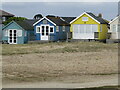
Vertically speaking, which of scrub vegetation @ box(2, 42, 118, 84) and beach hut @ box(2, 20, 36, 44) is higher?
beach hut @ box(2, 20, 36, 44)

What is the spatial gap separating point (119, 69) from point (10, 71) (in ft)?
20.5

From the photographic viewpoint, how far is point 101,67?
23.7 meters

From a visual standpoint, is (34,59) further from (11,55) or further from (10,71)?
(10,71)

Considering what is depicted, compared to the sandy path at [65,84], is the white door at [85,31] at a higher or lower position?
higher

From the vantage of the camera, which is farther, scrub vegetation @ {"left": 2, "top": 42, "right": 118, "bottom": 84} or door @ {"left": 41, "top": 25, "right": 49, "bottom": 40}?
door @ {"left": 41, "top": 25, "right": 49, "bottom": 40}

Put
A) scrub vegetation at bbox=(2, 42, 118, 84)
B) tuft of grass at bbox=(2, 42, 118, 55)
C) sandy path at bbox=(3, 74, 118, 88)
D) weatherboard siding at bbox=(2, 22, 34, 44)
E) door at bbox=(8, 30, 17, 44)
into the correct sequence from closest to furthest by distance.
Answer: sandy path at bbox=(3, 74, 118, 88)
scrub vegetation at bbox=(2, 42, 118, 84)
tuft of grass at bbox=(2, 42, 118, 55)
weatherboard siding at bbox=(2, 22, 34, 44)
door at bbox=(8, 30, 17, 44)

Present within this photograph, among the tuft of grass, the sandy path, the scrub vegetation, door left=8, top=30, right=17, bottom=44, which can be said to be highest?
door left=8, top=30, right=17, bottom=44

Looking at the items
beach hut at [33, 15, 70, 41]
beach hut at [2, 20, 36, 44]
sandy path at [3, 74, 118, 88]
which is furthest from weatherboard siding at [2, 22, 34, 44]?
sandy path at [3, 74, 118, 88]

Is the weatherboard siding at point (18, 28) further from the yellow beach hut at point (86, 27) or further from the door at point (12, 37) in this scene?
the yellow beach hut at point (86, 27)

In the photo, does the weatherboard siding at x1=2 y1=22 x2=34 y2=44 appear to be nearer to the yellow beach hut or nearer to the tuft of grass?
the yellow beach hut

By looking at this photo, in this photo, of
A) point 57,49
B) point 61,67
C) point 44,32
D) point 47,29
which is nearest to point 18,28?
point 44,32

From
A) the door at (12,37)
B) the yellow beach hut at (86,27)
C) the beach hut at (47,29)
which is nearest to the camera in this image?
the yellow beach hut at (86,27)

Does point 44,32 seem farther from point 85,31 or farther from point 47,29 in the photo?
point 85,31

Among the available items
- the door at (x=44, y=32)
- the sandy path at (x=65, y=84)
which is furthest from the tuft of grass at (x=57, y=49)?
the sandy path at (x=65, y=84)
